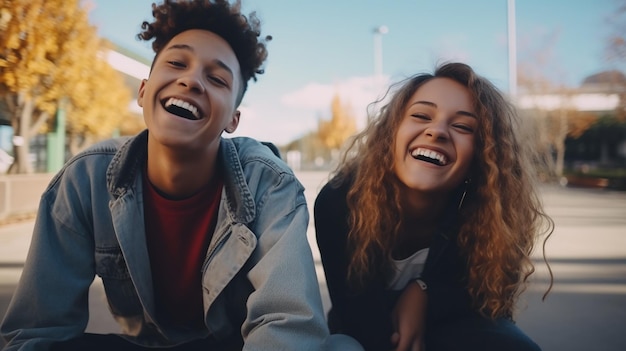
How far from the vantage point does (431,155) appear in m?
2.01

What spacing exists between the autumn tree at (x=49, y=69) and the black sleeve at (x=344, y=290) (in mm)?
7068

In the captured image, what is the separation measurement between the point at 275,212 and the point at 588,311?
2911mm

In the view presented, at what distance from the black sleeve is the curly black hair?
71 centimetres

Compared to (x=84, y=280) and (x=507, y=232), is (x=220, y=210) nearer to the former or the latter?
(x=84, y=280)

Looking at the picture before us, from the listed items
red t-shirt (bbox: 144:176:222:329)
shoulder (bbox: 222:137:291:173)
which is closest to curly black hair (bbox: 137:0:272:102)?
shoulder (bbox: 222:137:291:173)

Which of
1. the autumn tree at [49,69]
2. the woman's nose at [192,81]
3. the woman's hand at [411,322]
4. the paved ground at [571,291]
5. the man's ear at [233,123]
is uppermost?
the autumn tree at [49,69]

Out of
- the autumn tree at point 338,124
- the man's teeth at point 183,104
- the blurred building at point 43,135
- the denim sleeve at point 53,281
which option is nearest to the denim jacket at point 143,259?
the denim sleeve at point 53,281

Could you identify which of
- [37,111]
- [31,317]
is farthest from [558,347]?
[37,111]

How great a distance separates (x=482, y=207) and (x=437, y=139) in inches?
18.9

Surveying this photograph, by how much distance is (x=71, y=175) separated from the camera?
1.74 metres

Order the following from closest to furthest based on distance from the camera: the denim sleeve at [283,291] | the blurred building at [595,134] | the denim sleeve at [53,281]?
the denim sleeve at [283,291] → the denim sleeve at [53,281] → the blurred building at [595,134]

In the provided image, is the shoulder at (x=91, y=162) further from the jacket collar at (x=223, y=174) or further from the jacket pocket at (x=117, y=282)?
the jacket pocket at (x=117, y=282)

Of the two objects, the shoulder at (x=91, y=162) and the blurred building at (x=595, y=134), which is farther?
the blurred building at (x=595, y=134)

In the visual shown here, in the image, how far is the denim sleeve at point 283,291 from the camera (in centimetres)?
148
